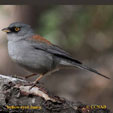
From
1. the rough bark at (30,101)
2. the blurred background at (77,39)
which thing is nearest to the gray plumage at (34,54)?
the rough bark at (30,101)

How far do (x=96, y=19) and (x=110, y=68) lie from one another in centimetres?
252

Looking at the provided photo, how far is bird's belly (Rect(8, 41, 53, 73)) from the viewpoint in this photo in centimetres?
590

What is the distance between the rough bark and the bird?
1.06 metres

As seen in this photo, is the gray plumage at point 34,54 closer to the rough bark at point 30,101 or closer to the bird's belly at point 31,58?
the bird's belly at point 31,58

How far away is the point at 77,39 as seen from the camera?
9.55 m

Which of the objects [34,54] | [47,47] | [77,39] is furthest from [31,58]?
[77,39]

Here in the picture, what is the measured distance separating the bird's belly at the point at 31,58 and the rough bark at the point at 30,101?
3.36ft

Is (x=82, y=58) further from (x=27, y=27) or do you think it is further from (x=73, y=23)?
(x=27, y=27)

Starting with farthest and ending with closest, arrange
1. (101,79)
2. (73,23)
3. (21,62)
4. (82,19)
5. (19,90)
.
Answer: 1. (101,79)
2. (73,23)
3. (82,19)
4. (21,62)
5. (19,90)

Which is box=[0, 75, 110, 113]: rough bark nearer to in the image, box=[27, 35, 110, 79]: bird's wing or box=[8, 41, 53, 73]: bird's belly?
box=[8, 41, 53, 73]: bird's belly

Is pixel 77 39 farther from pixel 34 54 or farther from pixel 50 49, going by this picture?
pixel 34 54

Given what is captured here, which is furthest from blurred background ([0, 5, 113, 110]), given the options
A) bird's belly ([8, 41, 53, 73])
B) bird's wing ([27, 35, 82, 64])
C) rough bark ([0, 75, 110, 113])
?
rough bark ([0, 75, 110, 113])

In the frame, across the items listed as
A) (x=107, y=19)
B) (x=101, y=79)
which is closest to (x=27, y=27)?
(x=107, y=19)

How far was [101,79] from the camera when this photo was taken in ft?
36.3
